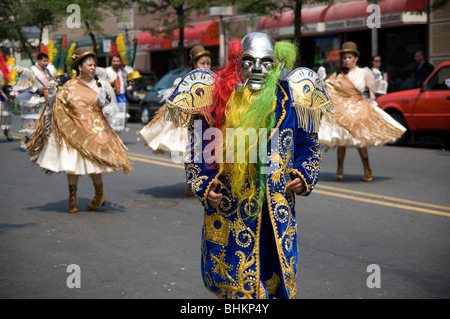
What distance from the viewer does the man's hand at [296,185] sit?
11.5ft

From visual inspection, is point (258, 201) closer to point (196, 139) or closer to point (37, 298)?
point (196, 139)

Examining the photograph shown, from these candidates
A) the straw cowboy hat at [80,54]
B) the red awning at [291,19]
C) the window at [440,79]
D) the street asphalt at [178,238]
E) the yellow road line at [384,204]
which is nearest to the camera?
the street asphalt at [178,238]

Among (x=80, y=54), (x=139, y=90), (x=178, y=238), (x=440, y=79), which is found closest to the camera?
(x=178, y=238)

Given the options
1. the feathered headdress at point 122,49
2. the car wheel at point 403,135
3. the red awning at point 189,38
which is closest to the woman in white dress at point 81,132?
the feathered headdress at point 122,49

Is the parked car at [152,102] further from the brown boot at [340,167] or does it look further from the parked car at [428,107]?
the brown boot at [340,167]

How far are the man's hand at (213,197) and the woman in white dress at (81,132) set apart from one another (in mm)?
4675

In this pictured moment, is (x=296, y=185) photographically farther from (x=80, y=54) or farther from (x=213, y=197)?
(x=80, y=54)

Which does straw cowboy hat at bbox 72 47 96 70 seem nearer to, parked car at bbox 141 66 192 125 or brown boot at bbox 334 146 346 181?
brown boot at bbox 334 146 346 181

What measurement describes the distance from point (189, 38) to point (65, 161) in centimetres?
2262

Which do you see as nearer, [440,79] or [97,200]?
[97,200]

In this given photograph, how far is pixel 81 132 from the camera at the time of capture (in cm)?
802

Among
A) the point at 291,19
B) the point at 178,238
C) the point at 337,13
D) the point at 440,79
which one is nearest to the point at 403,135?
the point at 440,79

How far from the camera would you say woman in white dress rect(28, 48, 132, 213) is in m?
7.95

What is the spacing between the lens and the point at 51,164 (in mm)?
8031
